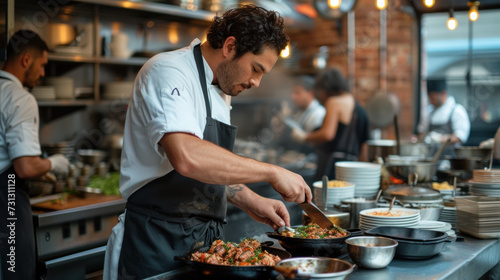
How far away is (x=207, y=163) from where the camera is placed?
1777mm

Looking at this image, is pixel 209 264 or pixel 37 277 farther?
pixel 37 277

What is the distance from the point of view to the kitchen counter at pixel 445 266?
180 cm

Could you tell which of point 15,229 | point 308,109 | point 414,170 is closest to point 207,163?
point 414,170

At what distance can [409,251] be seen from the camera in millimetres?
1983

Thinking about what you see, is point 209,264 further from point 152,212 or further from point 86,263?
point 86,263

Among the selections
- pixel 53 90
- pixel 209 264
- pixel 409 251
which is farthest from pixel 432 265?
pixel 53 90

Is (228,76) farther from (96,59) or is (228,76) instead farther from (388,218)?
(96,59)

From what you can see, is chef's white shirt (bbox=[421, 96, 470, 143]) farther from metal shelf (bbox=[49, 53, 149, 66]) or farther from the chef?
the chef

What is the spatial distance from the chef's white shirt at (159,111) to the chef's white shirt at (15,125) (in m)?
1.39

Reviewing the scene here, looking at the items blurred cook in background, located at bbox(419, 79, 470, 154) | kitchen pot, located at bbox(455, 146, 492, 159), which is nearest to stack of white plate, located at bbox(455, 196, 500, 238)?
kitchen pot, located at bbox(455, 146, 492, 159)

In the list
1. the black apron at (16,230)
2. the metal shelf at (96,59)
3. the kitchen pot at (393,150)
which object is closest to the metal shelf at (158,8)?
the metal shelf at (96,59)

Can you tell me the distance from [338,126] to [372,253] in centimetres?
389

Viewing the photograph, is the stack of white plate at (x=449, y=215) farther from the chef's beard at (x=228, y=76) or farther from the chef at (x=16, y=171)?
the chef at (x=16, y=171)

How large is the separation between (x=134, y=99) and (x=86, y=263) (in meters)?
2.04
